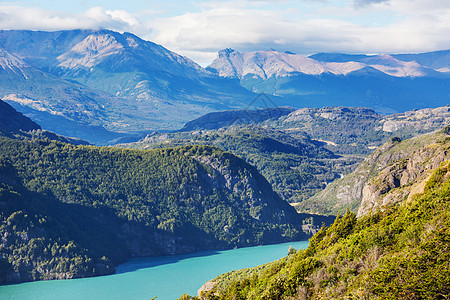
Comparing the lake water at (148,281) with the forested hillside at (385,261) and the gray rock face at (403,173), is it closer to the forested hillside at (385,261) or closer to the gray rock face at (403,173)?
the gray rock face at (403,173)

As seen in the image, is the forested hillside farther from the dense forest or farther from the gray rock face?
the gray rock face

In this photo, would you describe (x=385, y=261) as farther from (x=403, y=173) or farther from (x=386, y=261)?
(x=403, y=173)

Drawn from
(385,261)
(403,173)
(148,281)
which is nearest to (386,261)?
(385,261)

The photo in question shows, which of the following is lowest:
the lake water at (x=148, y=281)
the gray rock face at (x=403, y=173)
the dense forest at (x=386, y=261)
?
the lake water at (x=148, y=281)

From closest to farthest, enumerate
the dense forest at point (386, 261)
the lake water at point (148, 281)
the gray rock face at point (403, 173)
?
the dense forest at point (386, 261), the lake water at point (148, 281), the gray rock face at point (403, 173)

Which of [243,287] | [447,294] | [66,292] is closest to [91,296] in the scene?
[66,292]

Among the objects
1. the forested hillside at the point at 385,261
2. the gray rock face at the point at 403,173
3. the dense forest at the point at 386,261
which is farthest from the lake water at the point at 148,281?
the forested hillside at the point at 385,261

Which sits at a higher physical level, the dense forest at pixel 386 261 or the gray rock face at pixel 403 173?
the dense forest at pixel 386 261
